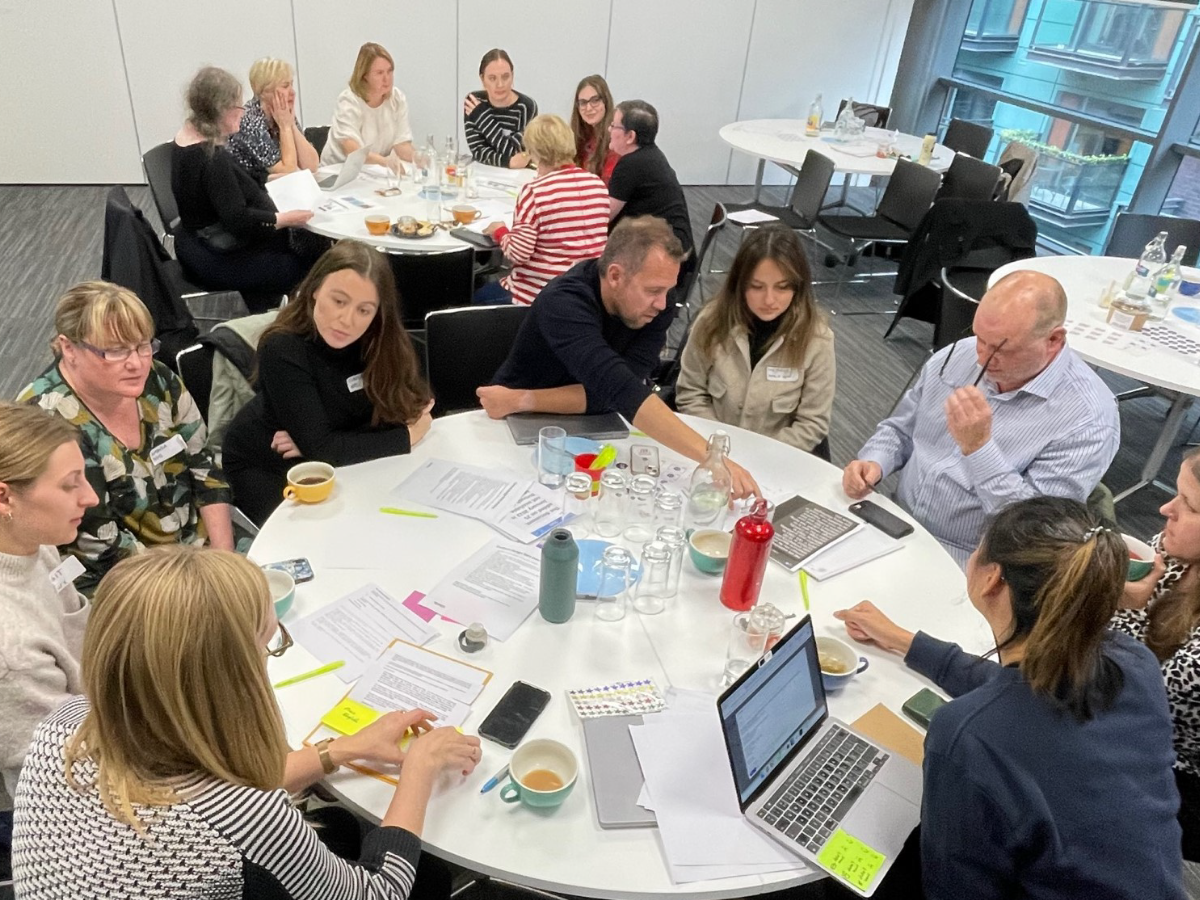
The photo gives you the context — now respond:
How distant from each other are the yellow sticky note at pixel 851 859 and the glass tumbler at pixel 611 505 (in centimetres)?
92

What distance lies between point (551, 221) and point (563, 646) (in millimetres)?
2465

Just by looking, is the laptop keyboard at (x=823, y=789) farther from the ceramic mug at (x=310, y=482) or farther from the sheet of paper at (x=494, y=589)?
the ceramic mug at (x=310, y=482)

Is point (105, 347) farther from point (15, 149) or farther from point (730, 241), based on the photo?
point (15, 149)

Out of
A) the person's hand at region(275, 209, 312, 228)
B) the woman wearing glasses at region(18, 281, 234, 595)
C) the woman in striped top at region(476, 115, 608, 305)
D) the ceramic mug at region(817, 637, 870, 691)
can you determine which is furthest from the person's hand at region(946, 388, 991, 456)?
the person's hand at region(275, 209, 312, 228)

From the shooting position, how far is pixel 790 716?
1.57m

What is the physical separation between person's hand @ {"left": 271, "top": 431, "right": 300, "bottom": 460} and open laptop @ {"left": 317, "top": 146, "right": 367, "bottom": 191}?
2.58 meters

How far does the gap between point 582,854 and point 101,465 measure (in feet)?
5.19

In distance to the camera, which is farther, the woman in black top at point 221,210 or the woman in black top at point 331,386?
the woman in black top at point 221,210

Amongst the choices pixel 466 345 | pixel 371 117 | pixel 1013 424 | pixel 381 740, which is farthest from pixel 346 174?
pixel 381 740

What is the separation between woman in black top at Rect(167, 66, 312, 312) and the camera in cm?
394

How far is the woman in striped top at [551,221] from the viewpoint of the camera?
12.5ft

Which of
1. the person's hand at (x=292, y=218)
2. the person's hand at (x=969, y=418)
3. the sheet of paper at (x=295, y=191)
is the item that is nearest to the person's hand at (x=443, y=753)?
the person's hand at (x=969, y=418)

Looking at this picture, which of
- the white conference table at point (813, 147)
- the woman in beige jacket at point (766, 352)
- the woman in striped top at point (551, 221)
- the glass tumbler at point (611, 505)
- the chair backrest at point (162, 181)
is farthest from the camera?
the white conference table at point (813, 147)

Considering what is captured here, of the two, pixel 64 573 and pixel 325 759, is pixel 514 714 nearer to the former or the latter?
pixel 325 759
